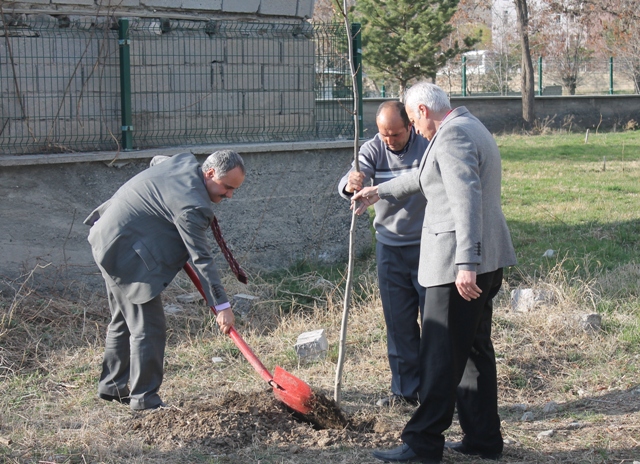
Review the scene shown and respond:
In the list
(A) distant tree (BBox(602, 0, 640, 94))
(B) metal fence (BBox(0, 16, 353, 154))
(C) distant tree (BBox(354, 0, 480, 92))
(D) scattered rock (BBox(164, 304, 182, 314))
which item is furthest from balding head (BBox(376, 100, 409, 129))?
(C) distant tree (BBox(354, 0, 480, 92))

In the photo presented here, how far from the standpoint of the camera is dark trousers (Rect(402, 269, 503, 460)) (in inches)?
144

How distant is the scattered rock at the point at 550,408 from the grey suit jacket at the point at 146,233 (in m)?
2.14

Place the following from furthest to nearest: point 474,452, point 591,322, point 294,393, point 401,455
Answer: point 591,322
point 294,393
point 474,452
point 401,455

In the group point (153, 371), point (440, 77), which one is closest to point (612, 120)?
point (440, 77)

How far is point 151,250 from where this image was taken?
14.6 ft

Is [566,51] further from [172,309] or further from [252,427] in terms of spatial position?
[252,427]

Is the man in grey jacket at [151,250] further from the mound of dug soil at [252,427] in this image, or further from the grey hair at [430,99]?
the grey hair at [430,99]

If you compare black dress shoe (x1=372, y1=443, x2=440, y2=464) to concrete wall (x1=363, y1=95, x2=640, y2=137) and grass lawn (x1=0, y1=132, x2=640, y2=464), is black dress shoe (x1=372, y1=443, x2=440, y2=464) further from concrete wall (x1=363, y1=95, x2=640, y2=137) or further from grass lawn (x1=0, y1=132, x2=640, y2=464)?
concrete wall (x1=363, y1=95, x2=640, y2=137)

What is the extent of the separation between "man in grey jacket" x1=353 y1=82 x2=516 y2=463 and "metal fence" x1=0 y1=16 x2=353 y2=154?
3.67m

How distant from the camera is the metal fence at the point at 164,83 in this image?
23.9 feet

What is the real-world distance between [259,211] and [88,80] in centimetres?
218

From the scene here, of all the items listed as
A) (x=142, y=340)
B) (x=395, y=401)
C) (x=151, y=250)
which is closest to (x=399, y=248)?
(x=395, y=401)

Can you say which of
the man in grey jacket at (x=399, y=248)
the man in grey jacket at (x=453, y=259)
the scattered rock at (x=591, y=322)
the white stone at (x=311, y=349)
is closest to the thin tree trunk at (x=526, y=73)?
the scattered rock at (x=591, y=322)

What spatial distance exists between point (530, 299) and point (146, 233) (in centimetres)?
343
